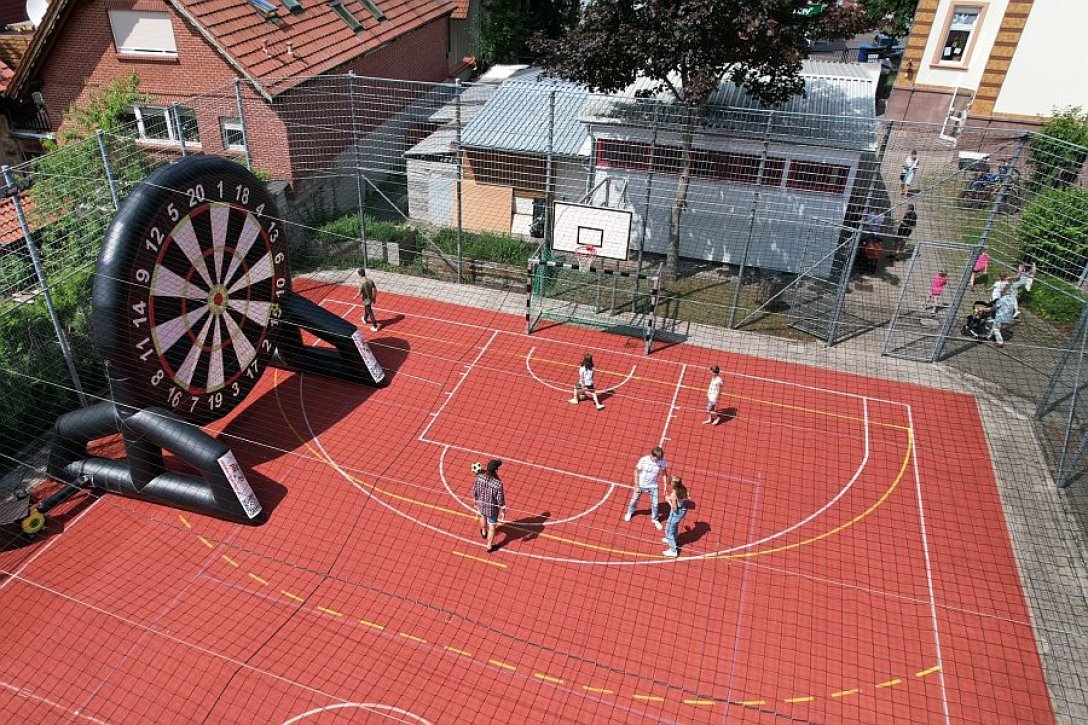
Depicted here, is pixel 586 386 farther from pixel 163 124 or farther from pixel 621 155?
pixel 163 124

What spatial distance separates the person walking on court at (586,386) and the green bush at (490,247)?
4.52 m

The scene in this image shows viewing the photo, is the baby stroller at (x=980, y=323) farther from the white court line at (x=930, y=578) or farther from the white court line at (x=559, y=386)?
the white court line at (x=559, y=386)

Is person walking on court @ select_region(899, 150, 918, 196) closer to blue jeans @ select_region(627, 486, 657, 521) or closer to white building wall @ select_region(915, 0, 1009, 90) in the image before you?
white building wall @ select_region(915, 0, 1009, 90)

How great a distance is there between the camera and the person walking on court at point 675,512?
901 centimetres

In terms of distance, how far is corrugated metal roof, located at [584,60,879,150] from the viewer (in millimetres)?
14836

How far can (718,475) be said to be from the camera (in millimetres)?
10867

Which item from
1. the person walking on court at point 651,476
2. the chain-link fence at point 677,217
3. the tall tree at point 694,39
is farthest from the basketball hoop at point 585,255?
the person walking on court at point 651,476

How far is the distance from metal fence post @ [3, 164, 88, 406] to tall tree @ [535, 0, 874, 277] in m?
9.26

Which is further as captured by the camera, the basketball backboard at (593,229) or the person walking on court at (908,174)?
the person walking on court at (908,174)

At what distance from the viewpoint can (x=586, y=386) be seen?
1212cm

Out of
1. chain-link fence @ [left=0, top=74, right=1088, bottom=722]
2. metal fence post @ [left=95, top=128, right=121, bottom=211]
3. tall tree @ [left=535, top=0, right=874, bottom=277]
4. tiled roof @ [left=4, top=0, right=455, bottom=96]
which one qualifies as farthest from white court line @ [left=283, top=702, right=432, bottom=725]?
tiled roof @ [left=4, top=0, right=455, bottom=96]

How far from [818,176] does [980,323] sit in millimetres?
4396

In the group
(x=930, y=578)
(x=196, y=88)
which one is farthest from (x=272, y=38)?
(x=930, y=578)

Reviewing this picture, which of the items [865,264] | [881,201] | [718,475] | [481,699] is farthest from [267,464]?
[881,201]
